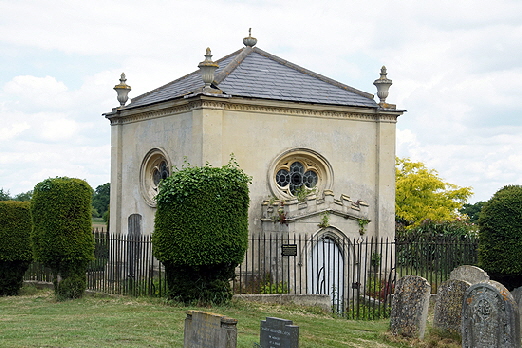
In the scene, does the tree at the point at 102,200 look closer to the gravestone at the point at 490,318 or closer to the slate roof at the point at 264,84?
the slate roof at the point at 264,84

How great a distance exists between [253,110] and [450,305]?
10.6 meters

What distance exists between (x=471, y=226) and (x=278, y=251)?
18.9 m

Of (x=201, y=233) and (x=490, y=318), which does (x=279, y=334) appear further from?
(x=201, y=233)

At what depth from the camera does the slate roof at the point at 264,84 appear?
24564 millimetres

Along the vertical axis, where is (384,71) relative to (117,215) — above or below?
above

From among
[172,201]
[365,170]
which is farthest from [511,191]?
[172,201]

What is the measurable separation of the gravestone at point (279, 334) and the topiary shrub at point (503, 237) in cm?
1076

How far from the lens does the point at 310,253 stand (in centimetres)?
2323

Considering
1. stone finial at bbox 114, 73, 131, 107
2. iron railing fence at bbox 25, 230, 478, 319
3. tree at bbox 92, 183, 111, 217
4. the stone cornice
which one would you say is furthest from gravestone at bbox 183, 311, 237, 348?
tree at bbox 92, 183, 111, 217

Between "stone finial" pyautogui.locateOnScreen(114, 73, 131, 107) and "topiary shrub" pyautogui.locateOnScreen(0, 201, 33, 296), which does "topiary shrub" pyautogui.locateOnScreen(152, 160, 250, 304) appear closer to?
"topiary shrub" pyautogui.locateOnScreen(0, 201, 33, 296)

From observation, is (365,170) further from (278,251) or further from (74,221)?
(74,221)

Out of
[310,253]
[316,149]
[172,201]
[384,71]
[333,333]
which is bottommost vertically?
[333,333]

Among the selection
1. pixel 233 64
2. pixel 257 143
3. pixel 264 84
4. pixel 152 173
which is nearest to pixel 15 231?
pixel 152 173

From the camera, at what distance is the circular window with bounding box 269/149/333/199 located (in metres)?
25.1
